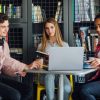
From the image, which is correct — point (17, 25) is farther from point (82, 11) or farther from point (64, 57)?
point (64, 57)

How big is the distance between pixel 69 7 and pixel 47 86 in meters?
1.27

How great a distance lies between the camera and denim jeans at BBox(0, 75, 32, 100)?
3.69 meters

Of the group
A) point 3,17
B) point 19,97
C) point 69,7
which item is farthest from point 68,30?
point 19,97

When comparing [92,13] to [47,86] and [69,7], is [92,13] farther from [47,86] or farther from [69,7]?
[47,86]

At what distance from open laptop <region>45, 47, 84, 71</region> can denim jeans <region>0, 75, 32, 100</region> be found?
509mm

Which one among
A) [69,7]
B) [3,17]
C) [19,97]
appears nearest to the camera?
[19,97]

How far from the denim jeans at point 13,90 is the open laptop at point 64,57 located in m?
0.51

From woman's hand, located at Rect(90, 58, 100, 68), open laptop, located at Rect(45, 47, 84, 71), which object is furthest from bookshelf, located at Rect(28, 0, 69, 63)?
open laptop, located at Rect(45, 47, 84, 71)

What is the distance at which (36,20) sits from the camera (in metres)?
4.84

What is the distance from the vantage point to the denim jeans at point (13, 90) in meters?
3.69

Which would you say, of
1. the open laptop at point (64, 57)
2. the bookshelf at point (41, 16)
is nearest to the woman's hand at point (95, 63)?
the open laptop at point (64, 57)

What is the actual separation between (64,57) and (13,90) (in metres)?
0.67

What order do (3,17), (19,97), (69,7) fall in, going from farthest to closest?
(69,7)
(3,17)
(19,97)

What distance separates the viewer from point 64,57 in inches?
136
